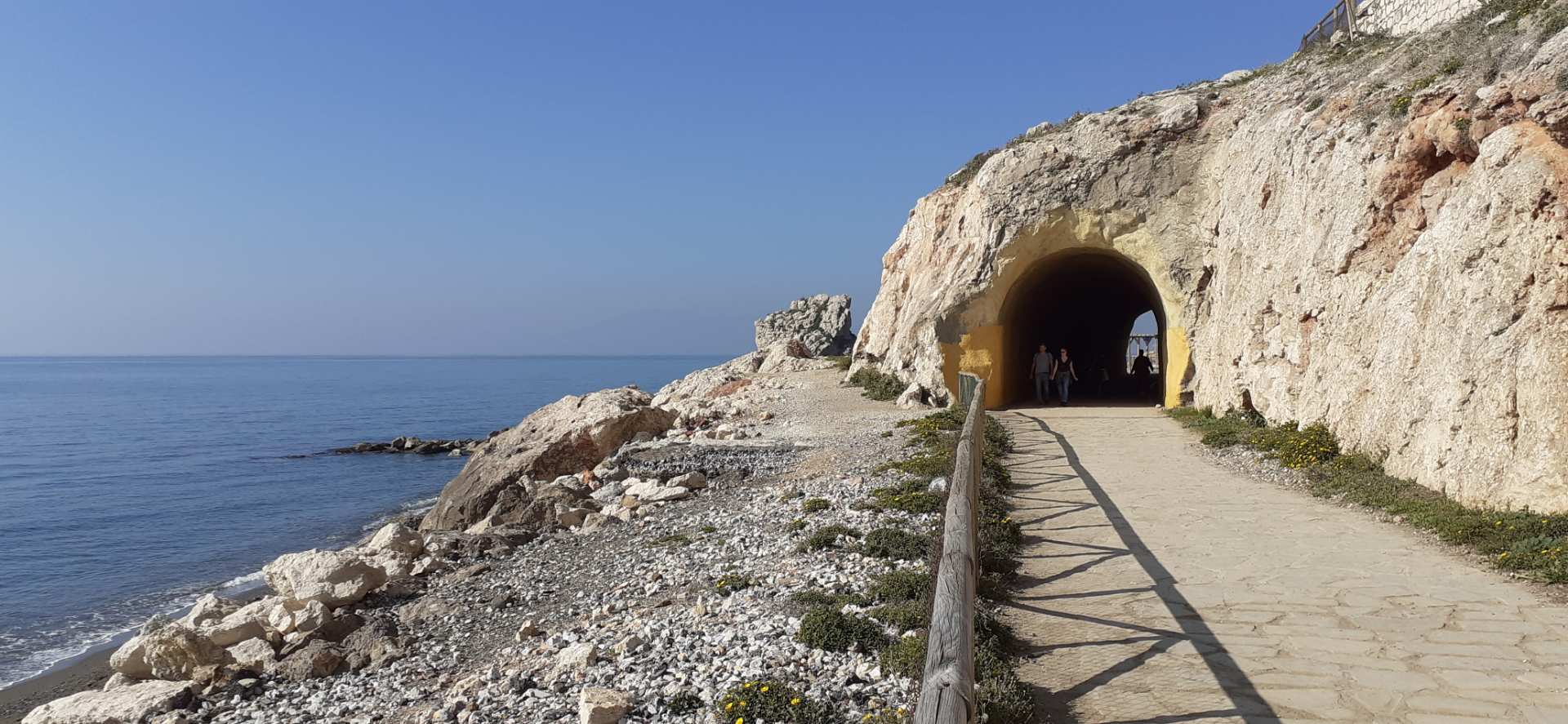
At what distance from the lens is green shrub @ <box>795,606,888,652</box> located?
309 inches

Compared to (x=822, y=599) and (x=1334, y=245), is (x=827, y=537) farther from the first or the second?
(x=1334, y=245)

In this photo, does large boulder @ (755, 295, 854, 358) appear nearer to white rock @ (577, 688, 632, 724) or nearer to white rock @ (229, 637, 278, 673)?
white rock @ (229, 637, 278, 673)

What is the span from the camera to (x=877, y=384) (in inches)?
1154

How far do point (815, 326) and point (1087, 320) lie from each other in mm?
18418

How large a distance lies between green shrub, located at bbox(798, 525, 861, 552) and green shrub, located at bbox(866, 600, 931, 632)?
277 cm

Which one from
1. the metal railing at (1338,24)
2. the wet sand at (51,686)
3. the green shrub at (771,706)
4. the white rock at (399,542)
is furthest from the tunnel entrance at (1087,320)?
the wet sand at (51,686)

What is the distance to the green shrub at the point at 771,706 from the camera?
667 centimetres

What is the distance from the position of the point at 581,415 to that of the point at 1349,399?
18217 millimetres

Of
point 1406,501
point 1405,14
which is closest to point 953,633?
point 1406,501

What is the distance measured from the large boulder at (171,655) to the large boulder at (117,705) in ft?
2.58

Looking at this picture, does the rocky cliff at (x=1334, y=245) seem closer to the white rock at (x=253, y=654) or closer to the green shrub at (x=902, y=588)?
the green shrub at (x=902, y=588)

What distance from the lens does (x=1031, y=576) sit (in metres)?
9.40

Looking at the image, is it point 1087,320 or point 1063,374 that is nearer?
point 1063,374

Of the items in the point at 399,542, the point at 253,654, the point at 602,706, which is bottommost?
Result: the point at 253,654
